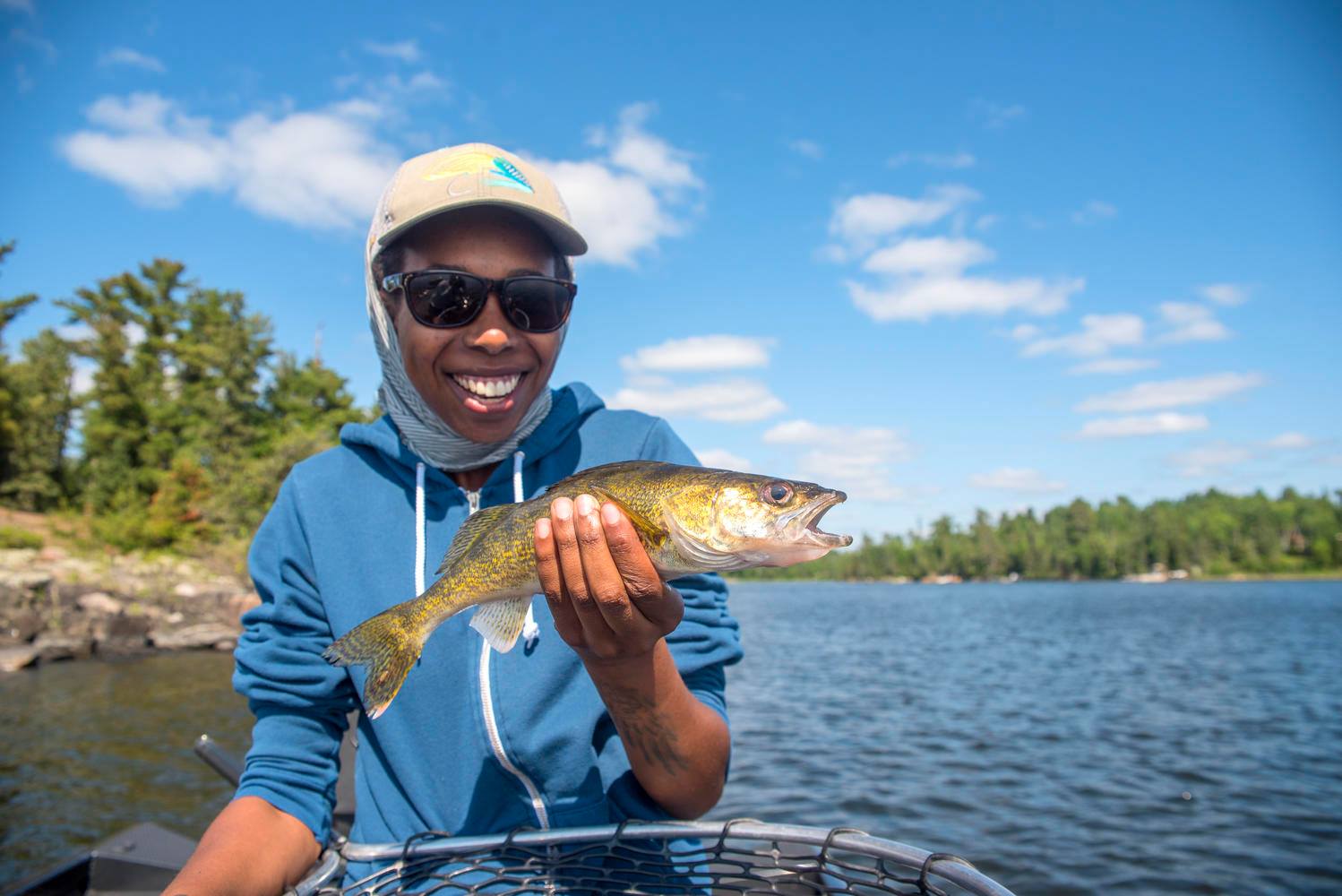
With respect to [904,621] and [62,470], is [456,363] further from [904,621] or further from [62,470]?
[62,470]

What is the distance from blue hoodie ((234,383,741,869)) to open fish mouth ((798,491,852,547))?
700 mm

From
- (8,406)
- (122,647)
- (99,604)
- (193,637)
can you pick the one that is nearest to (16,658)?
(122,647)

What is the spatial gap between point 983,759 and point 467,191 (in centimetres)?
1678

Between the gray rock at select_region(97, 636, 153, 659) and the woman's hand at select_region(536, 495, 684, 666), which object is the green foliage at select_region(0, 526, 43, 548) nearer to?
the gray rock at select_region(97, 636, 153, 659)

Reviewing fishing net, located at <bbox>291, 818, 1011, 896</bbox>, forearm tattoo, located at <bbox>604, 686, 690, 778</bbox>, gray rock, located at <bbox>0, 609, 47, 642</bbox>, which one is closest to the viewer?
fishing net, located at <bbox>291, 818, 1011, 896</bbox>

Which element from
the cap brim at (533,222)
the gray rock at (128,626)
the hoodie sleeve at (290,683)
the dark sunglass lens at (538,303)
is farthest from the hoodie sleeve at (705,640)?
the gray rock at (128,626)

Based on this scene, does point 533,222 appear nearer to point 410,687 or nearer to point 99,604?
point 410,687

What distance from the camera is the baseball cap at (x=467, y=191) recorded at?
8.32 feet

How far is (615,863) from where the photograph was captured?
2.40m

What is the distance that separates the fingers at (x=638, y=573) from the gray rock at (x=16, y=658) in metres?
31.4

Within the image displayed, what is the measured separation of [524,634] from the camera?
9.18ft

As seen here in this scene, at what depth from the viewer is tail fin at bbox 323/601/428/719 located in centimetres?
223

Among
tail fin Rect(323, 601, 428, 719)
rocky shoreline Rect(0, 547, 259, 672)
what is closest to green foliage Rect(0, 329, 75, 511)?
rocky shoreline Rect(0, 547, 259, 672)

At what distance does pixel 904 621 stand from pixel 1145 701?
104 ft
